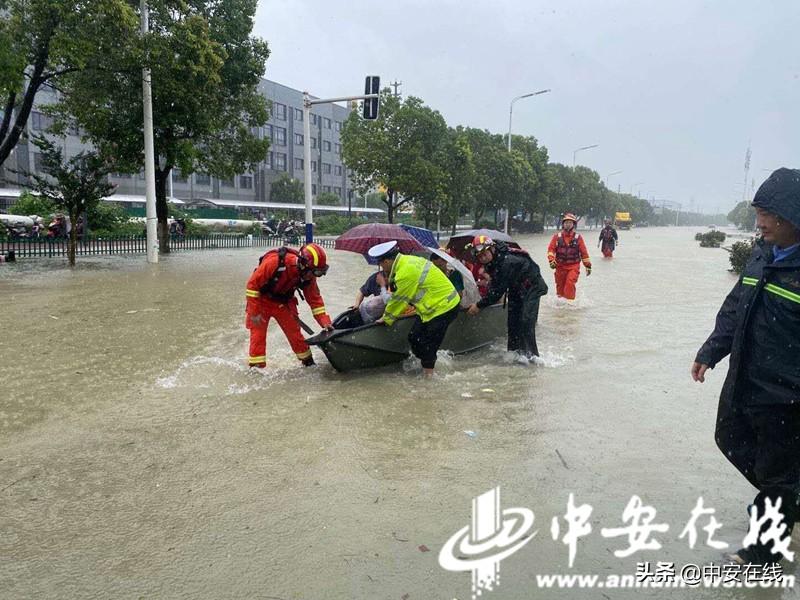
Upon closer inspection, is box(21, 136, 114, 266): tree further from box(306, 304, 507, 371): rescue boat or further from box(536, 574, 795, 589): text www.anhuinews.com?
box(536, 574, 795, 589): text www.anhuinews.com

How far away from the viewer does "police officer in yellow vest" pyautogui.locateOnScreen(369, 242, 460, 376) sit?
19.5 feet

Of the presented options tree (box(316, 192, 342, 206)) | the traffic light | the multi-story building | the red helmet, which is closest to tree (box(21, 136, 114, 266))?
the traffic light

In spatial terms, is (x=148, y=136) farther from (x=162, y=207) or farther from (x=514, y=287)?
(x=514, y=287)

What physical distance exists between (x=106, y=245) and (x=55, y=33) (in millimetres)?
8722

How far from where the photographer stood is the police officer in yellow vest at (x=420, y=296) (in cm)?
596

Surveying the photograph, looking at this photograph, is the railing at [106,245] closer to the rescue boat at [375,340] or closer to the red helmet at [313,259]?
the rescue boat at [375,340]

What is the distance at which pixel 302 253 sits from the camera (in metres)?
6.17

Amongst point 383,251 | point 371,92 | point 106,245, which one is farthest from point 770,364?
point 106,245

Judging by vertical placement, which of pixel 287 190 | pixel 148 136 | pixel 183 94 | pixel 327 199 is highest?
pixel 287 190

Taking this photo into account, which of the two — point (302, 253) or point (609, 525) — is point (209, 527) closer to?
point (609, 525)

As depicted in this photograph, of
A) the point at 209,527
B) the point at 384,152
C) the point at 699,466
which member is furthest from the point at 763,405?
the point at 384,152

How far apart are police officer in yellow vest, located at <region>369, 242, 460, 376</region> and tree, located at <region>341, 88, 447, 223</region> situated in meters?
22.4

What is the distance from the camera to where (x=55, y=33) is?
1426cm

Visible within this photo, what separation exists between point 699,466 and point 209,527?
319 centimetres
